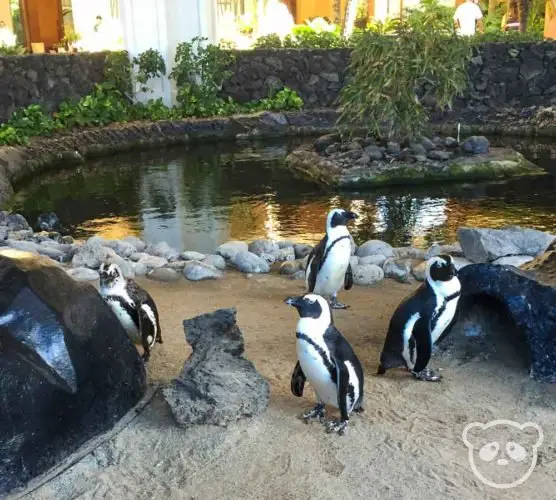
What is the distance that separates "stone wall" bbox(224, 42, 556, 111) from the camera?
1669cm

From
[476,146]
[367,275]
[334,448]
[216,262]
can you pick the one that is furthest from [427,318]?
[476,146]

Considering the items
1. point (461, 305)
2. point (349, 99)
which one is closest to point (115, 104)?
point (349, 99)

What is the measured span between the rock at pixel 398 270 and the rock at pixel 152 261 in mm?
1835

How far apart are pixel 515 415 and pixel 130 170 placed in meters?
9.56

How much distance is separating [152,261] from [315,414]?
10.3 ft

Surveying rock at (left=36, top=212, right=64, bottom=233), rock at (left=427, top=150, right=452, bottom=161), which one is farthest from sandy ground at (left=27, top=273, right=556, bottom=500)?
rock at (left=427, top=150, right=452, bottom=161)

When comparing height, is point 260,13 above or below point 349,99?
above

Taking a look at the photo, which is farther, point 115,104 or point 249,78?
point 249,78

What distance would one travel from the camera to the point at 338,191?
9.76 meters

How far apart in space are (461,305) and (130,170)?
29.4 ft

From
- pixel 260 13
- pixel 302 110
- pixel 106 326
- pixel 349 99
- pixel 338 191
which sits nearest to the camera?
pixel 106 326

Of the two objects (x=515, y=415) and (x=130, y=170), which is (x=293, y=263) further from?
(x=130, y=170)

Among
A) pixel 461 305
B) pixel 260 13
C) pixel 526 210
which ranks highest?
pixel 260 13

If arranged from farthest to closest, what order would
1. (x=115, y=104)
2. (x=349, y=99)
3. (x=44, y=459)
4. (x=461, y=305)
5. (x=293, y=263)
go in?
(x=115, y=104)
(x=349, y=99)
(x=293, y=263)
(x=461, y=305)
(x=44, y=459)
